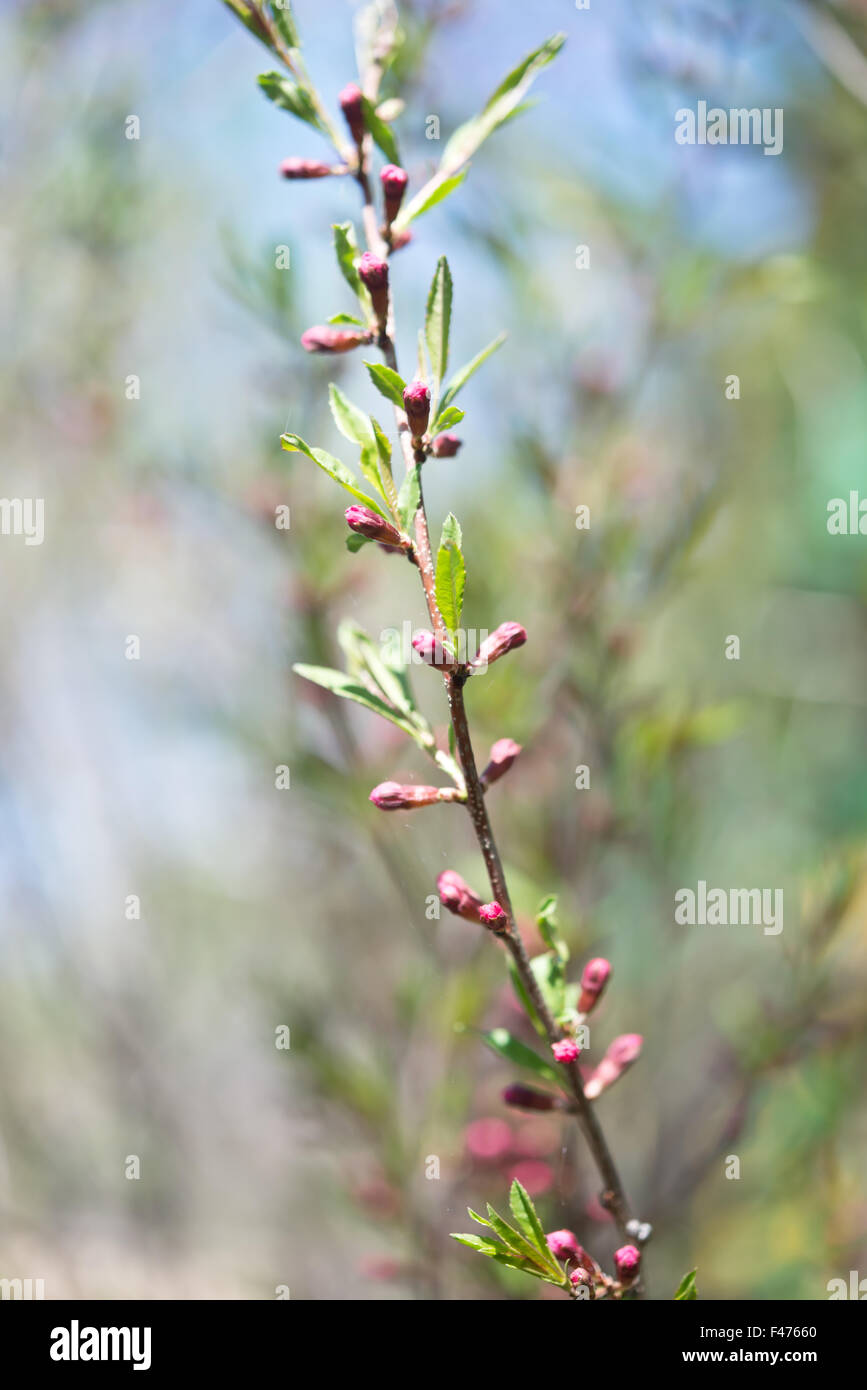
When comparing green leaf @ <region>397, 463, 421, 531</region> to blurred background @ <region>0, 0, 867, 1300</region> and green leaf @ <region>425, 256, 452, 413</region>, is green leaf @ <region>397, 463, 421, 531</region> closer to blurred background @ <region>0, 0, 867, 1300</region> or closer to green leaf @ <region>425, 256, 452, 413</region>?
green leaf @ <region>425, 256, 452, 413</region>

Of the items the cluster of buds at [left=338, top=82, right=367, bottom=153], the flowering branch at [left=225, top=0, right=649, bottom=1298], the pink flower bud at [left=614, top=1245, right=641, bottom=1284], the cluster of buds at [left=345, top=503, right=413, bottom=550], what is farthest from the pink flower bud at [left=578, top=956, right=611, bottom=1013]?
the cluster of buds at [left=338, top=82, right=367, bottom=153]

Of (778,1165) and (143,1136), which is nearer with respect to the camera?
(778,1165)

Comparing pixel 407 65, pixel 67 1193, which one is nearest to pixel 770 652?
pixel 407 65

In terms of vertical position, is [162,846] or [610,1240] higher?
[162,846]

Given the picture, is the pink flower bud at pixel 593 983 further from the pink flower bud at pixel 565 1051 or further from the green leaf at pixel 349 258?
the green leaf at pixel 349 258

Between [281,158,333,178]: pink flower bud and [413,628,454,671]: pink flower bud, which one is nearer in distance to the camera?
[413,628,454,671]: pink flower bud

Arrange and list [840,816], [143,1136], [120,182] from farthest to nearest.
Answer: [840,816] < [143,1136] < [120,182]
